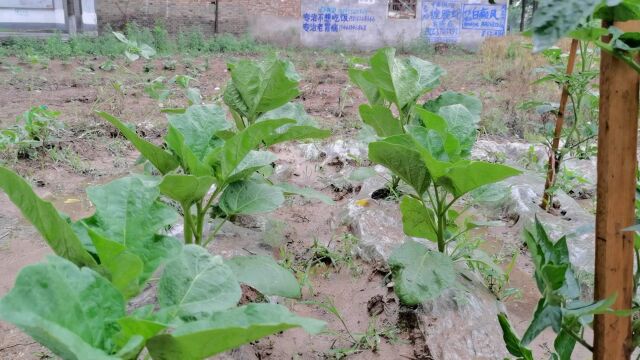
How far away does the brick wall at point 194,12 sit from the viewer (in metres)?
12.1

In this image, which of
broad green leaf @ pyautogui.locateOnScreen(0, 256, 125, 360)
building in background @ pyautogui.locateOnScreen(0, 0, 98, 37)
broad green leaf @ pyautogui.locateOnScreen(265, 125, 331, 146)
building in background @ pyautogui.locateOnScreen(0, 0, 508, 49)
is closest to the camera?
broad green leaf @ pyautogui.locateOnScreen(0, 256, 125, 360)

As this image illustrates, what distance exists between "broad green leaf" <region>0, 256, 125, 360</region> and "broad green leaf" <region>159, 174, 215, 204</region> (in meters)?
0.39

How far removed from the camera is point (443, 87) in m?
6.65

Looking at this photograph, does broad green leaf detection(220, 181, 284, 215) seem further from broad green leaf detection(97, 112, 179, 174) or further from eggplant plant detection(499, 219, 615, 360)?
eggplant plant detection(499, 219, 615, 360)

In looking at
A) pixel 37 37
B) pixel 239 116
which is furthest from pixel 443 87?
pixel 37 37

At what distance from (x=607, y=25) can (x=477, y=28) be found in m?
13.8

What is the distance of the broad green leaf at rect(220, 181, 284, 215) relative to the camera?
152 cm

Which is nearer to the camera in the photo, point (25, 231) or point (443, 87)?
point (25, 231)

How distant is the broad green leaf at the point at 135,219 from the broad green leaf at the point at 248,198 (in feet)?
A: 1.64

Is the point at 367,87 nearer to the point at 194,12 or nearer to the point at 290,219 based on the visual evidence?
the point at 290,219

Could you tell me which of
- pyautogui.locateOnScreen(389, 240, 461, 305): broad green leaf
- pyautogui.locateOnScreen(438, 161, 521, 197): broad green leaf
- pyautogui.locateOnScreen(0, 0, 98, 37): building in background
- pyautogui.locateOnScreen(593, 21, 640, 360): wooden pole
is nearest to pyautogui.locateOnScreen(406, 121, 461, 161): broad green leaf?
pyautogui.locateOnScreen(438, 161, 521, 197): broad green leaf

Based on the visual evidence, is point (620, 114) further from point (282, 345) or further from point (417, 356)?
point (282, 345)

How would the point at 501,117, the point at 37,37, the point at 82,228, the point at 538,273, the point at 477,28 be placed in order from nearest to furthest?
the point at 538,273 → the point at 82,228 → the point at 501,117 → the point at 37,37 → the point at 477,28

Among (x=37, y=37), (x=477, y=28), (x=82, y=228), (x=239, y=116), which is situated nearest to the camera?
(x=82, y=228)
